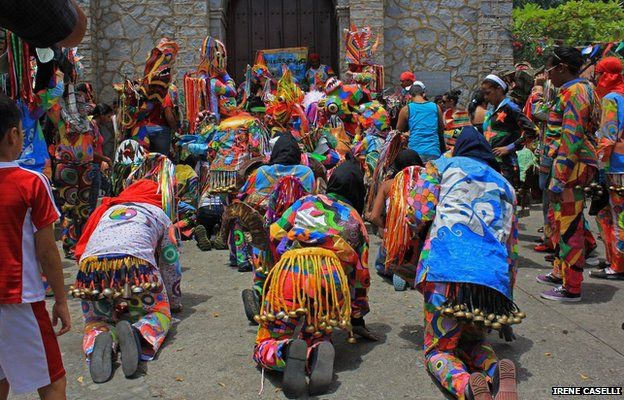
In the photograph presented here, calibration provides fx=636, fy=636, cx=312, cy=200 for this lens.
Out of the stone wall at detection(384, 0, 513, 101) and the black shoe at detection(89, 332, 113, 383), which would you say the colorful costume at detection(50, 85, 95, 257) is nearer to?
the black shoe at detection(89, 332, 113, 383)

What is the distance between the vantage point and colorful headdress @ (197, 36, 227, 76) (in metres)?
9.32

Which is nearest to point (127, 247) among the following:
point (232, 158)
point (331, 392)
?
point (331, 392)

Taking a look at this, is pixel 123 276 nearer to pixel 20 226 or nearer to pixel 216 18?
pixel 20 226

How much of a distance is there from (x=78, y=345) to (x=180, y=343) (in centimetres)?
71

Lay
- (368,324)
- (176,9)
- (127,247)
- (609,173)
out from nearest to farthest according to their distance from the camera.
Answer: (127,247)
(368,324)
(609,173)
(176,9)

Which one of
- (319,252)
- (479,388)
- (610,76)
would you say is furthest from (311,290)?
(610,76)

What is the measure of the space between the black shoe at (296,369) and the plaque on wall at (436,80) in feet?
35.6

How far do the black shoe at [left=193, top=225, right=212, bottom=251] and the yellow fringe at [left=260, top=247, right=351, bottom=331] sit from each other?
12.2 feet

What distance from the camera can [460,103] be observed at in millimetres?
13555

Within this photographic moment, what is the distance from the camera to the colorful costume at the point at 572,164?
4.94 meters

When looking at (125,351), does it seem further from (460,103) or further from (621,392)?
(460,103)

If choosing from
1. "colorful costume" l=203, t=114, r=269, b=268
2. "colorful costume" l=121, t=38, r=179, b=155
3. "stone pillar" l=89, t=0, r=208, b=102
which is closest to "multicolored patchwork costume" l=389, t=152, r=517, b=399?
"colorful costume" l=203, t=114, r=269, b=268

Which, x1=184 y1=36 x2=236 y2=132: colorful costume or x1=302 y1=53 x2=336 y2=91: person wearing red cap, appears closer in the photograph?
x1=184 y1=36 x2=236 y2=132: colorful costume

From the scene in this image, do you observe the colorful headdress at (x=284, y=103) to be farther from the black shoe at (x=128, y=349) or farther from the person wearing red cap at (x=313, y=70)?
the black shoe at (x=128, y=349)
